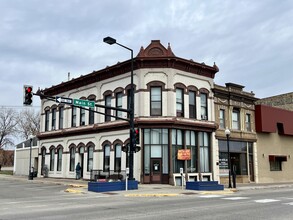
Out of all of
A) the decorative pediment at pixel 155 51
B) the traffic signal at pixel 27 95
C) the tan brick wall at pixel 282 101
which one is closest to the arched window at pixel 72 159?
the decorative pediment at pixel 155 51

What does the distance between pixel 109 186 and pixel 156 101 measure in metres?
9.40

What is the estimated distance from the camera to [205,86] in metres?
32.6

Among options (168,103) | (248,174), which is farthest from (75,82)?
(248,174)

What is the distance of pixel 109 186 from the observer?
76.1ft

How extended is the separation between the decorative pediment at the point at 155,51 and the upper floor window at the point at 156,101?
9.58 feet

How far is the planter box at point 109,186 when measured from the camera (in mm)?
22672

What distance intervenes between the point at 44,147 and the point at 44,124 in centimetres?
279

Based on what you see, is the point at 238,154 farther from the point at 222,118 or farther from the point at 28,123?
the point at 28,123

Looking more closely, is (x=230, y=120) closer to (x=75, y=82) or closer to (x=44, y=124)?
(x=75, y=82)

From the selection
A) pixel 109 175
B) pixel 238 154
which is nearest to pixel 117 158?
pixel 109 175

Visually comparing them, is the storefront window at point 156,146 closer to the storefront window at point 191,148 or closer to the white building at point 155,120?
the white building at point 155,120

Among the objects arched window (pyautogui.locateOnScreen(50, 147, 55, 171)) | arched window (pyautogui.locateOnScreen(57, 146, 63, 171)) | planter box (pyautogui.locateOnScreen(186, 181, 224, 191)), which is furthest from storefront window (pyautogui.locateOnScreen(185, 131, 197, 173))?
arched window (pyautogui.locateOnScreen(50, 147, 55, 171))

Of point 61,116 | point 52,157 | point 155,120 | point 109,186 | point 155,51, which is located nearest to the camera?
point 109,186

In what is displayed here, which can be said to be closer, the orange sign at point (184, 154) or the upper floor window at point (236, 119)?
the orange sign at point (184, 154)
